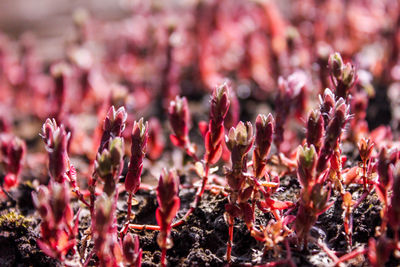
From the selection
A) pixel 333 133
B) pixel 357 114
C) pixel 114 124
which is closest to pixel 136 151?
pixel 114 124

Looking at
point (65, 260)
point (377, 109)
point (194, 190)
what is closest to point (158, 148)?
point (194, 190)

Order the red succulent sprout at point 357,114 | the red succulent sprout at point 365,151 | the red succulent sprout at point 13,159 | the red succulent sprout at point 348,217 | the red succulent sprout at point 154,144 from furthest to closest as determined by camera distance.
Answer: the red succulent sprout at point 154,144 < the red succulent sprout at point 357,114 < the red succulent sprout at point 13,159 < the red succulent sprout at point 365,151 < the red succulent sprout at point 348,217

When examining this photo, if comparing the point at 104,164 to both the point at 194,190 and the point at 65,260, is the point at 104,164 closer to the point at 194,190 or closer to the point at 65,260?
the point at 65,260

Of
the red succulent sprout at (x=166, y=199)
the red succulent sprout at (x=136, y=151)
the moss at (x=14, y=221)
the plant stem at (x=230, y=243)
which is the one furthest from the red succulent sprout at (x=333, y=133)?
the moss at (x=14, y=221)

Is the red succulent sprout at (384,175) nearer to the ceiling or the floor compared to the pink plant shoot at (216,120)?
nearer to the floor

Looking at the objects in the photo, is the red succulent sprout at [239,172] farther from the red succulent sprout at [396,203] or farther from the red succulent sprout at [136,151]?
the red succulent sprout at [396,203]

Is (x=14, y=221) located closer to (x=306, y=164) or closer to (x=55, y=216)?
(x=55, y=216)

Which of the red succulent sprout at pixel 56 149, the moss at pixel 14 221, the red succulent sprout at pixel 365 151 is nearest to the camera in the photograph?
the red succulent sprout at pixel 56 149
